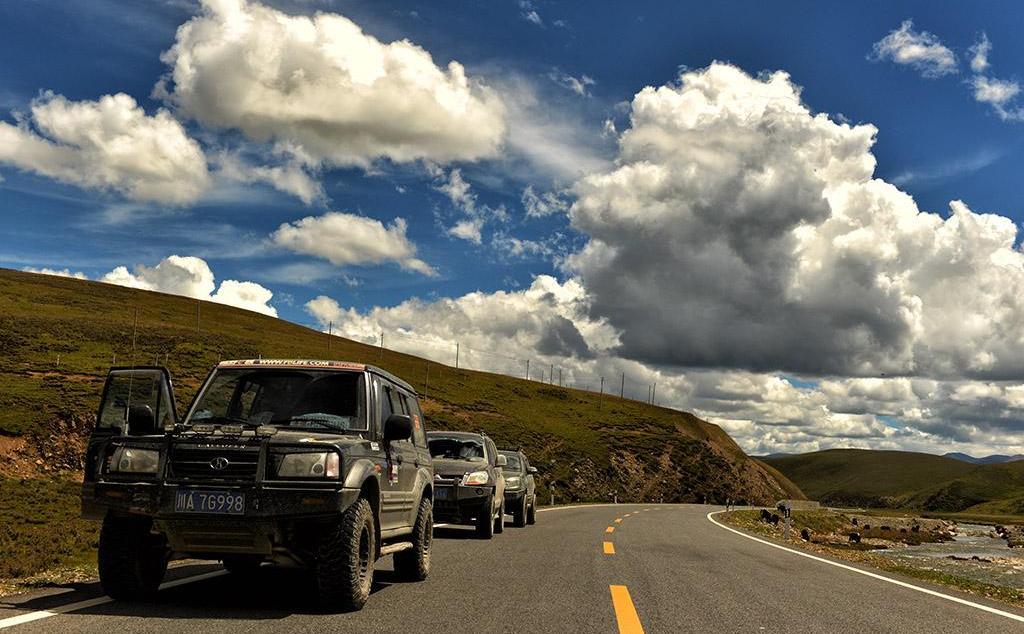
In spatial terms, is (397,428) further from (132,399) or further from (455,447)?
(455,447)

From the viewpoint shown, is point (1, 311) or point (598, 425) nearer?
point (1, 311)

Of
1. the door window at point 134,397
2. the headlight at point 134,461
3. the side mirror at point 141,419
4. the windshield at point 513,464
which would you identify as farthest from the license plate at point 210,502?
the windshield at point 513,464

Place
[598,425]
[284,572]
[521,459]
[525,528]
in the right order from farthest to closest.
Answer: [598,425], [521,459], [525,528], [284,572]

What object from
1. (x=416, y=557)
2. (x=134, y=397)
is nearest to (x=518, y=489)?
(x=416, y=557)

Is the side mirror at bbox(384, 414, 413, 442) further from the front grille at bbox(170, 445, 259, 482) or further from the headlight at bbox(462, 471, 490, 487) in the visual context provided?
the headlight at bbox(462, 471, 490, 487)

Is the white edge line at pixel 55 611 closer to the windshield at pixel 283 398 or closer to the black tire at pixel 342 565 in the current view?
the windshield at pixel 283 398

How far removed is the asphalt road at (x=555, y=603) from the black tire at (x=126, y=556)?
0.23m

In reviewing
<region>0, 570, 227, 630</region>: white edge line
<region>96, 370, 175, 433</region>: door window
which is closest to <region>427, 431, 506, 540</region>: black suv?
<region>96, 370, 175, 433</region>: door window

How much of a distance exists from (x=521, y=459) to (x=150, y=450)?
15.7 meters

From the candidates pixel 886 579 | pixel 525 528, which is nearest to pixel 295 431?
pixel 886 579

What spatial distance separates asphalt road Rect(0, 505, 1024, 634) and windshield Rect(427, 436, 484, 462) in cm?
447

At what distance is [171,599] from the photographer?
7.25 meters

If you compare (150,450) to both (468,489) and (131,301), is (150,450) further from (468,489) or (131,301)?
(131,301)

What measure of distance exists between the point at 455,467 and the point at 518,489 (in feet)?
15.8
